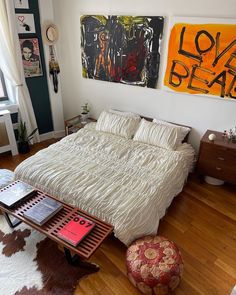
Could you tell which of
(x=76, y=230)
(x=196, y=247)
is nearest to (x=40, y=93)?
(x=76, y=230)

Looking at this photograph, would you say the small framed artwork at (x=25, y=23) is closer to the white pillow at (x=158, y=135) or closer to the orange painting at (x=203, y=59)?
the orange painting at (x=203, y=59)

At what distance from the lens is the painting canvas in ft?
9.59

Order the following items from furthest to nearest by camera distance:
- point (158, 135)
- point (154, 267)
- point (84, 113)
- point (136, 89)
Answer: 1. point (84, 113)
2. point (136, 89)
3. point (158, 135)
4. point (154, 267)

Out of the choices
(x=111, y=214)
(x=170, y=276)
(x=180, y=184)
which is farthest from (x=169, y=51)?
(x=170, y=276)

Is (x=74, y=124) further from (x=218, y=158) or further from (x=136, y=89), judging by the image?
(x=218, y=158)

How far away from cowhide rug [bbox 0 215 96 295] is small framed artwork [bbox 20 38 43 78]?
8.05 ft

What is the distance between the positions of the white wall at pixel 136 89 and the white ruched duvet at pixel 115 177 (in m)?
0.49

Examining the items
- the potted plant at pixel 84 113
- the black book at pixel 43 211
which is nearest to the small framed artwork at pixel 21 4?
the potted plant at pixel 84 113

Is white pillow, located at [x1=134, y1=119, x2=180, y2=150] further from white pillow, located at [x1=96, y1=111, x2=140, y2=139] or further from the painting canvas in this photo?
the painting canvas

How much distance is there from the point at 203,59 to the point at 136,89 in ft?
3.24

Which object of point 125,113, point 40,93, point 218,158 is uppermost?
point 40,93

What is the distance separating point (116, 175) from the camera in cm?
240

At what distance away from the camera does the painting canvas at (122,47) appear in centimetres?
292

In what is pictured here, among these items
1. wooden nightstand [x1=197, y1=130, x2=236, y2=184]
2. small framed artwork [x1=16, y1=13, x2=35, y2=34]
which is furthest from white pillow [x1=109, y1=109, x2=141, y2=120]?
small framed artwork [x1=16, y1=13, x2=35, y2=34]
